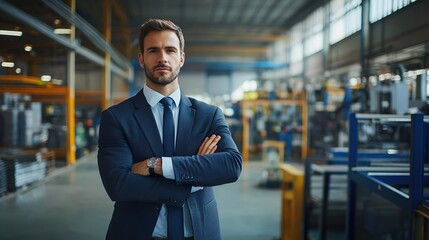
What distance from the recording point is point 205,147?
5.64ft

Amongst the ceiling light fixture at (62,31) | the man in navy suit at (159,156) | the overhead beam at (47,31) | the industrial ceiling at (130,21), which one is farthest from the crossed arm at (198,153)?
the ceiling light fixture at (62,31)

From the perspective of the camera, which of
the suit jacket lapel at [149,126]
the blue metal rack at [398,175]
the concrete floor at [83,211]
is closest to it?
the suit jacket lapel at [149,126]

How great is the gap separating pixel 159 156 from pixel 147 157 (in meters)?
0.06

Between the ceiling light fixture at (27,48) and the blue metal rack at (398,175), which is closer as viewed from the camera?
the blue metal rack at (398,175)

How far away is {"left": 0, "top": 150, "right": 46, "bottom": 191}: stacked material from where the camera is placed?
17.6 ft

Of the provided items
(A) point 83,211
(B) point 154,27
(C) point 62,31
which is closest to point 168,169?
(B) point 154,27

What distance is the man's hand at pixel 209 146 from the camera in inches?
67.5

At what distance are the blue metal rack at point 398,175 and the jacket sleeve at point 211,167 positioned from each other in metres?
1.11

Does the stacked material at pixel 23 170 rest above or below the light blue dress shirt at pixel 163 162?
below

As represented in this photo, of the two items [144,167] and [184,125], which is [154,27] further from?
[144,167]

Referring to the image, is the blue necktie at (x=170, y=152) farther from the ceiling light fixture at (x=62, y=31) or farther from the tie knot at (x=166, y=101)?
the ceiling light fixture at (x=62, y=31)

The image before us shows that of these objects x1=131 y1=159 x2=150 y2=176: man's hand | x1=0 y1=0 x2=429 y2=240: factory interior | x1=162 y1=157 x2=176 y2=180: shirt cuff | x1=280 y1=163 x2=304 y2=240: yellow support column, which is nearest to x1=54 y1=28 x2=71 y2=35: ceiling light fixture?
x1=0 y1=0 x2=429 y2=240: factory interior

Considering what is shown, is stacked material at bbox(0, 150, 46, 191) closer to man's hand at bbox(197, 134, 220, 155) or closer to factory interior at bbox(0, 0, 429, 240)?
factory interior at bbox(0, 0, 429, 240)

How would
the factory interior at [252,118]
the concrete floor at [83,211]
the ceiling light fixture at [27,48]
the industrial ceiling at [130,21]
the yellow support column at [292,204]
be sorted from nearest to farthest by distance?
the concrete floor at [83,211] → the factory interior at [252,118] → the industrial ceiling at [130,21] → the yellow support column at [292,204] → the ceiling light fixture at [27,48]
